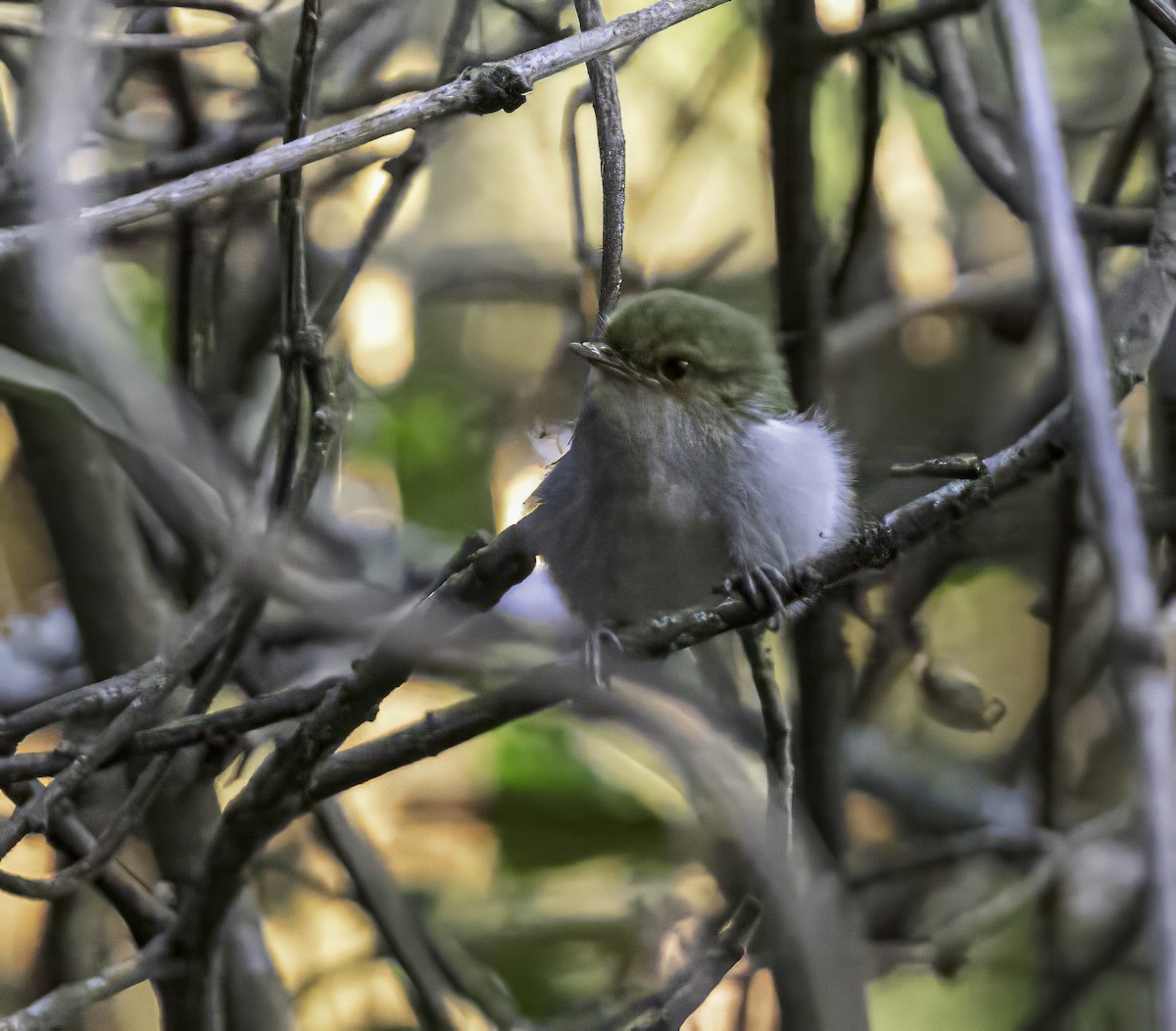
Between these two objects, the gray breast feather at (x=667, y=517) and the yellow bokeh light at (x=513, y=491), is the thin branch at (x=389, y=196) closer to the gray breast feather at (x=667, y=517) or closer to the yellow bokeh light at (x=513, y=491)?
the gray breast feather at (x=667, y=517)

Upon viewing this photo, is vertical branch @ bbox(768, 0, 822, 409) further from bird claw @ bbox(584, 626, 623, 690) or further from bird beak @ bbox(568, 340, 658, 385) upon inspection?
bird claw @ bbox(584, 626, 623, 690)

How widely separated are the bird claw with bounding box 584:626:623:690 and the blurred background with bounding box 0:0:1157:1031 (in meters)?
0.72

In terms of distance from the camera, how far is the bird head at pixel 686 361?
1981 mm

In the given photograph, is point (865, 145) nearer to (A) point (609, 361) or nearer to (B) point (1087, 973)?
(A) point (609, 361)

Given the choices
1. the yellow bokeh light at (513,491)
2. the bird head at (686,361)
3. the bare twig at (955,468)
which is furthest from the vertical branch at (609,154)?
the yellow bokeh light at (513,491)

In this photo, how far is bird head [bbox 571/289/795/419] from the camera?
6.50 feet

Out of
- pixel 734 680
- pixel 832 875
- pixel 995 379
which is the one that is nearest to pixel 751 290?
pixel 995 379

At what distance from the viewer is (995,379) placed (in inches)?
127

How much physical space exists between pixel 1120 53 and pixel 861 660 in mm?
1741

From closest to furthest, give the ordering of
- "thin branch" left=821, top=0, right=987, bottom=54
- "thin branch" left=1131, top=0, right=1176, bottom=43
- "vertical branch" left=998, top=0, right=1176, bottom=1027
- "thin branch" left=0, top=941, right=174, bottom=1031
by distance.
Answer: "vertical branch" left=998, top=0, right=1176, bottom=1027 → "thin branch" left=1131, top=0, right=1176, bottom=43 → "thin branch" left=0, top=941, right=174, bottom=1031 → "thin branch" left=821, top=0, right=987, bottom=54

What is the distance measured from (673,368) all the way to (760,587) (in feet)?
1.56

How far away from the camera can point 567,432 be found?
2.20 m

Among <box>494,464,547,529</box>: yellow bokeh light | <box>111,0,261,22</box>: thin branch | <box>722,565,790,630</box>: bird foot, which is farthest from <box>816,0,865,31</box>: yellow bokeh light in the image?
<box>722,565,790,630</box>: bird foot

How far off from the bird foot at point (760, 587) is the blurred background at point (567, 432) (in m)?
0.54
